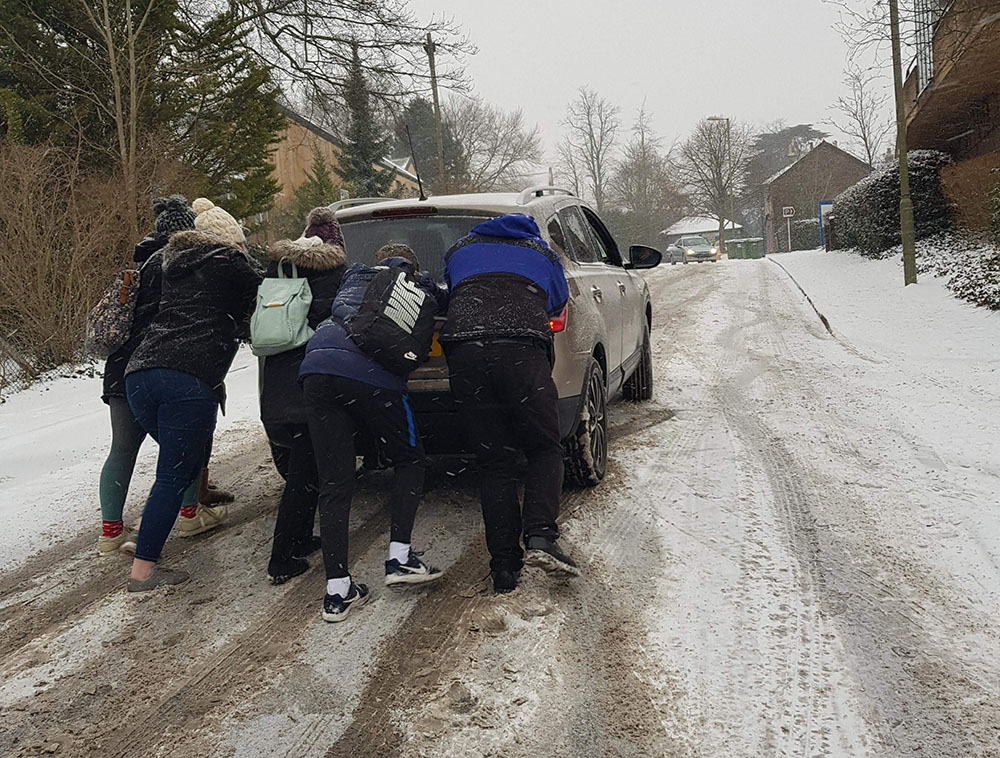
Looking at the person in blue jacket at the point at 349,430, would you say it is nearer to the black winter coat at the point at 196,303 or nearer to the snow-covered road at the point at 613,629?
the snow-covered road at the point at 613,629

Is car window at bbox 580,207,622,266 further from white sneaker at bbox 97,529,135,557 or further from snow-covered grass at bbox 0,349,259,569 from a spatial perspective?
snow-covered grass at bbox 0,349,259,569

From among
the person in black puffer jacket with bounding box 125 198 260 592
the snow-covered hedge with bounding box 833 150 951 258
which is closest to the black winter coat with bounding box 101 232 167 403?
the person in black puffer jacket with bounding box 125 198 260 592

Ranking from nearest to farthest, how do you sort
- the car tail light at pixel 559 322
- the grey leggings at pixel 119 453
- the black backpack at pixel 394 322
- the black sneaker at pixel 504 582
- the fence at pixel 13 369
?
the black backpack at pixel 394 322, the black sneaker at pixel 504 582, the car tail light at pixel 559 322, the grey leggings at pixel 119 453, the fence at pixel 13 369

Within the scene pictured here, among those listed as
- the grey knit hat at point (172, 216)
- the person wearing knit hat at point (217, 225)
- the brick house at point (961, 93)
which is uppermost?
the brick house at point (961, 93)

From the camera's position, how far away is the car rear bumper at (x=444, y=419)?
13.3ft

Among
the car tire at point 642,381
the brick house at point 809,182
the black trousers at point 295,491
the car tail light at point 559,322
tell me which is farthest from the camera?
the brick house at point 809,182

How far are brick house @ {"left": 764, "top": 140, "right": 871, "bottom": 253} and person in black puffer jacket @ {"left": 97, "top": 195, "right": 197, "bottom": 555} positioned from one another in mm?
48691

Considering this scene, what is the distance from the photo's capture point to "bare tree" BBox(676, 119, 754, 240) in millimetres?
50438

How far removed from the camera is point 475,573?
147 inches

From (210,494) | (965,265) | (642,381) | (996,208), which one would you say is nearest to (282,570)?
(210,494)

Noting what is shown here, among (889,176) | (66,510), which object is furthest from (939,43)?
(66,510)

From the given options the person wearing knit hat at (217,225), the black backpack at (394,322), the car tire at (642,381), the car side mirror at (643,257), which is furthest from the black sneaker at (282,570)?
the car tire at (642,381)

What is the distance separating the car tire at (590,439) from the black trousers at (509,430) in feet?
2.72

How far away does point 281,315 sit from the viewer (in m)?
3.60
